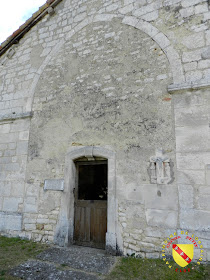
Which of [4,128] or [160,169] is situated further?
Answer: [4,128]

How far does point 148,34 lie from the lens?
12.9ft

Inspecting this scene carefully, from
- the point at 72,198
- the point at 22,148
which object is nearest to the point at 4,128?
the point at 22,148

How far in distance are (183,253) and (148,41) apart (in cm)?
373

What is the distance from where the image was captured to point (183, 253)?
288 cm

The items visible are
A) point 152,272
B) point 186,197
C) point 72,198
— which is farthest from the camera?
point 72,198

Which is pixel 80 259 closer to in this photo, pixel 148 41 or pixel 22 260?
pixel 22 260

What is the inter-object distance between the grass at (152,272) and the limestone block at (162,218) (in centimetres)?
50

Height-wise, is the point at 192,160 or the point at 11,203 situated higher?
the point at 192,160

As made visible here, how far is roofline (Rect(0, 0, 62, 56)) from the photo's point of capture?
198 inches

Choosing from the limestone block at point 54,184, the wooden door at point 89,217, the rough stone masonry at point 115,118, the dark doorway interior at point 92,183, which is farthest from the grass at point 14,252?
the dark doorway interior at point 92,183

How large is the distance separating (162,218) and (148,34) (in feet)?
11.2

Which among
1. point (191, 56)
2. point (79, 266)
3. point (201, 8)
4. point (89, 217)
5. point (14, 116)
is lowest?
point (79, 266)

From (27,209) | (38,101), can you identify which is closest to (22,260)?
(27,209)

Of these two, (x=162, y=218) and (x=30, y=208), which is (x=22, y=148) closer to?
(x=30, y=208)
